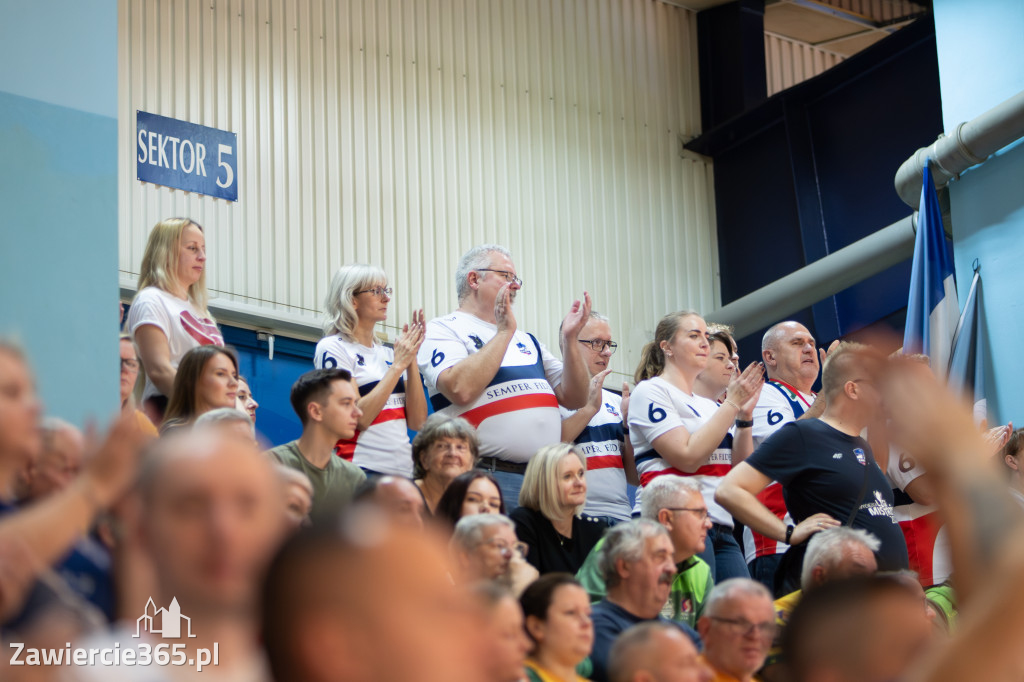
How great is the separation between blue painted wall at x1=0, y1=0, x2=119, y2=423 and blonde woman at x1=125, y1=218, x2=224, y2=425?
707 millimetres

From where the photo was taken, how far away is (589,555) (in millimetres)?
3525

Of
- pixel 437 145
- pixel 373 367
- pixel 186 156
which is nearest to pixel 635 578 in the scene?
pixel 373 367

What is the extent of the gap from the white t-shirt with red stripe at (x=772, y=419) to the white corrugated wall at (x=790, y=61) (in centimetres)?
514

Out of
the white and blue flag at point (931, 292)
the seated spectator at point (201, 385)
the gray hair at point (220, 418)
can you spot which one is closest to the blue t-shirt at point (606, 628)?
the gray hair at point (220, 418)

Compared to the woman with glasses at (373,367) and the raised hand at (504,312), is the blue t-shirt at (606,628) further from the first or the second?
the raised hand at (504,312)

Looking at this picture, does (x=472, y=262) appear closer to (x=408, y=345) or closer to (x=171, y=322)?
(x=408, y=345)

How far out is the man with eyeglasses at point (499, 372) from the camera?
13.4 ft

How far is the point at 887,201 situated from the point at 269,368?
4192mm

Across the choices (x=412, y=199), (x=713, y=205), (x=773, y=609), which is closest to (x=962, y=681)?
(x=773, y=609)

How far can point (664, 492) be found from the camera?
145 inches

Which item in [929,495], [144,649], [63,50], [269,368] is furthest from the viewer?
[269,368]

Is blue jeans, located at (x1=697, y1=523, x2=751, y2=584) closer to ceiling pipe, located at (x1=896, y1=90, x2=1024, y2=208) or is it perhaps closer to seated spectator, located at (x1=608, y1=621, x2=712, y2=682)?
seated spectator, located at (x1=608, y1=621, x2=712, y2=682)

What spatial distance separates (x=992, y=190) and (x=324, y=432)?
3998mm

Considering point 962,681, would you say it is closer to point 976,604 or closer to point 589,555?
point 976,604
